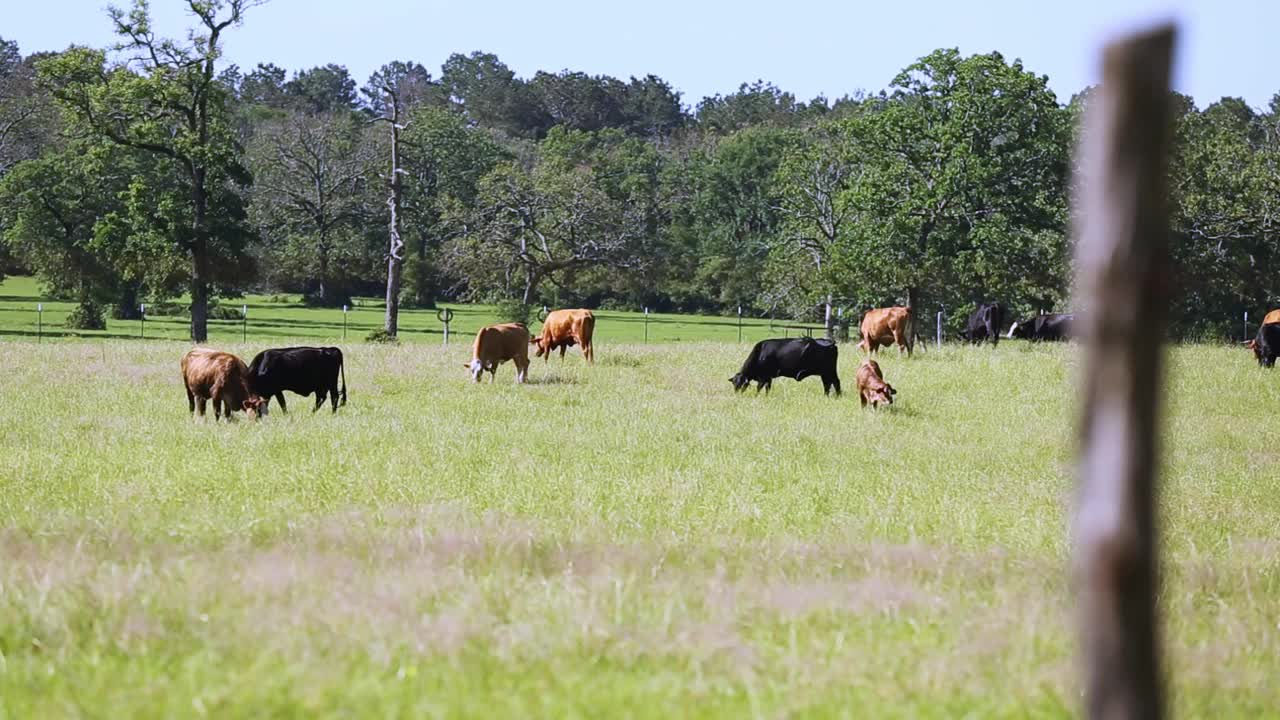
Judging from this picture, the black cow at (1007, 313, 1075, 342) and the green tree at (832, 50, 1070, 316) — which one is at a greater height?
the green tree at (832, 50, 1070, 316)

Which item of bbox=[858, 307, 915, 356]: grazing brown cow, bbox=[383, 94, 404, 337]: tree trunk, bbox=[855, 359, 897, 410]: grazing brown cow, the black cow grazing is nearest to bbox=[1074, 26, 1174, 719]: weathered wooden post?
bbox=[855, 359, 897, 410]: grazing brown cow

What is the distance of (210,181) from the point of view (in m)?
46.0

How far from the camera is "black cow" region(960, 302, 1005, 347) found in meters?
41.8

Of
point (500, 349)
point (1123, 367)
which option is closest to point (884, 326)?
point (500, 349)

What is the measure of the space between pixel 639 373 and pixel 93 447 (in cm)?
1413

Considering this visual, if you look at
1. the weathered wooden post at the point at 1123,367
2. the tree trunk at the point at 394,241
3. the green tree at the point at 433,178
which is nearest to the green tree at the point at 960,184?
the tree trunk at the point at 394,241

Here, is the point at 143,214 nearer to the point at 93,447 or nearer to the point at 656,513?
the point at 93,447

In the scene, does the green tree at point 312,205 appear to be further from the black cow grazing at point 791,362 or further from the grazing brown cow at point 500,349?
the black cow grazing at point 791,362

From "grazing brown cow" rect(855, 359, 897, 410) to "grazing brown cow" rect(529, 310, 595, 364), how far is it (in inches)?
326

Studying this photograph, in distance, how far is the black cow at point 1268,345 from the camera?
29.3m

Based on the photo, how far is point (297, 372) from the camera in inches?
825

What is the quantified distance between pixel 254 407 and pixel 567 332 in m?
12.2

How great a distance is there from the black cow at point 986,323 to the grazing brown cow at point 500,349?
19.9 metres

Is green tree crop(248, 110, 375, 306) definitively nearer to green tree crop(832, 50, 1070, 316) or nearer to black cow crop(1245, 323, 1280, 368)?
green tree crop(832, 50, 1070, 316)
